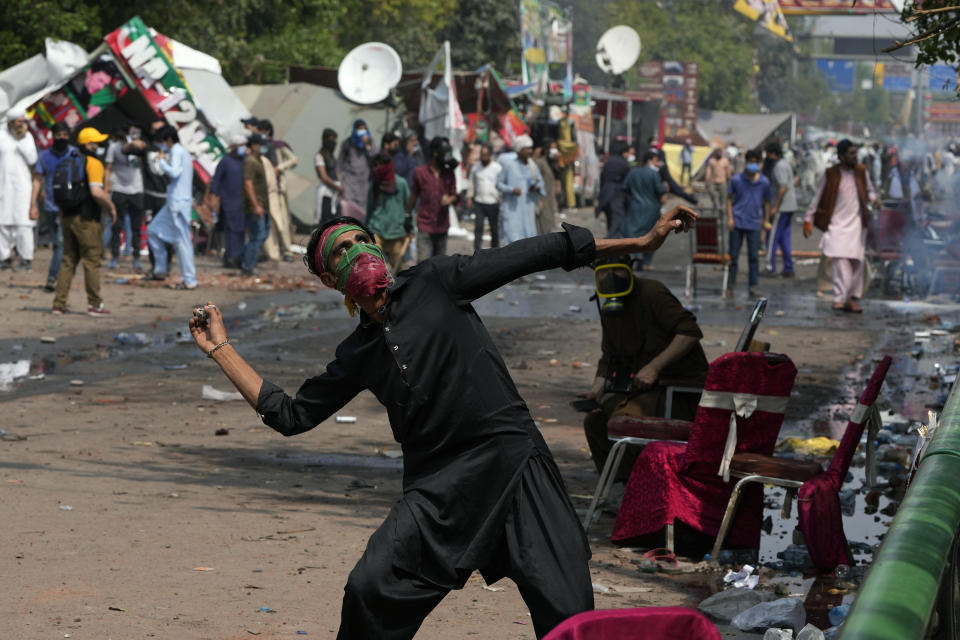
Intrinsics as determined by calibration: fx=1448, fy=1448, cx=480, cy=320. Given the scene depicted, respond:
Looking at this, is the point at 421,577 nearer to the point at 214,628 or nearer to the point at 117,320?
the point at 214,628

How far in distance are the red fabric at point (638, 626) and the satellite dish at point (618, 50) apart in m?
38.7

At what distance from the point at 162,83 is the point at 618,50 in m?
21.4

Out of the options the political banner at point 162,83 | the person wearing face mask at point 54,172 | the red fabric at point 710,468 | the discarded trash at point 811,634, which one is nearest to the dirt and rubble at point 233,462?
the red fabric at point 710,468

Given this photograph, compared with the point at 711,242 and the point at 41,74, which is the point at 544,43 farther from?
the point at 711,242

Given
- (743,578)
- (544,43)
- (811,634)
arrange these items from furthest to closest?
(544,43)
(743,578)
(811,634)

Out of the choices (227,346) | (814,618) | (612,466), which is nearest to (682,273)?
(612,466)

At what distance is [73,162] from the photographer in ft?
45.1

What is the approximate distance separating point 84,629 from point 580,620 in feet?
10.2

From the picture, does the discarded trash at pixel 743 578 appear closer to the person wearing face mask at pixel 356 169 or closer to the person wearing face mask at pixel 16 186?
the person wearing face mask at pixel 16 186

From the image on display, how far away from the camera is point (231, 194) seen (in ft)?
63.0

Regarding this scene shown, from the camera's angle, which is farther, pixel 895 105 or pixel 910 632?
pixel 895 105

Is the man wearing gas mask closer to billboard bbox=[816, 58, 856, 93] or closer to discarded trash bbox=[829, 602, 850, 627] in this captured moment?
discarded trash bbox=[829, 602, 850, 627]

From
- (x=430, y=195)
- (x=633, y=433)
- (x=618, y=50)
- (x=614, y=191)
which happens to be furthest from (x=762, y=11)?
(x=633, y=433)

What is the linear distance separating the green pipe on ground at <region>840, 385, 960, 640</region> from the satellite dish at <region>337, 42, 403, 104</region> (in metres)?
24.7
